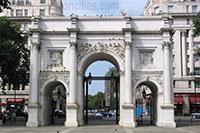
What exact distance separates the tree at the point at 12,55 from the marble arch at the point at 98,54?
500 centimetres

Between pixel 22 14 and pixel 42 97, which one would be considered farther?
pixel 22 14

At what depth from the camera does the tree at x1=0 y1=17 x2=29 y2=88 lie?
5112cm

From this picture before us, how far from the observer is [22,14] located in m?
93.4

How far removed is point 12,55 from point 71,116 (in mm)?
11584

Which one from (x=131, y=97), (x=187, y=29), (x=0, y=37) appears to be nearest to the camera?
(x=131, y=97)

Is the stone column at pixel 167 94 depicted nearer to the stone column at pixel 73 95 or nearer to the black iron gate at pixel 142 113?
the black iron gate at pixel 142 113

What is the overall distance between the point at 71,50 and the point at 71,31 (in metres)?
1.94

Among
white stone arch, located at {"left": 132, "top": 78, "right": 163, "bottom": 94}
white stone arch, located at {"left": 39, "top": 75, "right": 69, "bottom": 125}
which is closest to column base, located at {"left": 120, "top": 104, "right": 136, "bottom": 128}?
white stone arch, located at {"left": 132, "top": 78, "right": 163, "bottom": 94}

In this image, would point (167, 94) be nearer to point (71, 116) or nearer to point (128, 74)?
point (128, 74)

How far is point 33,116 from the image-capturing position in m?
46.0

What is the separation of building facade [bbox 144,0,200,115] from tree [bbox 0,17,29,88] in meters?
37.0

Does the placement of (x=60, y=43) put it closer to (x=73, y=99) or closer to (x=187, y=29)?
(x=73, y=99)

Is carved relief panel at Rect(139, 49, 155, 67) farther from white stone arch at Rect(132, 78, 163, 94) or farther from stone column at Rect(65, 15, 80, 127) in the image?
stone column at Rect(65, 15, 80, 127)

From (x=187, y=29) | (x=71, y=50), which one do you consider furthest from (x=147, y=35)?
(x=187, y=29)
